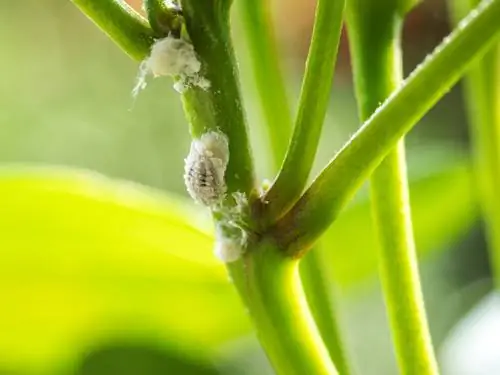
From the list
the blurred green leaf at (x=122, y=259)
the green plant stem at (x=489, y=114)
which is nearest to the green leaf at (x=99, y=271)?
the blurred green leaf at (x=122, y=259)

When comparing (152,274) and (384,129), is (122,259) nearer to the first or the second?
(152,274)

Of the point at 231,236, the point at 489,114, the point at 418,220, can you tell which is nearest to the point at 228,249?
the point at 231,236

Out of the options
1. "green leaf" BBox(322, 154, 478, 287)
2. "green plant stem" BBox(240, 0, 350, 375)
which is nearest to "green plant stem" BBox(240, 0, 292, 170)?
"green plant stem" BBox(240, 0, 350, 375)

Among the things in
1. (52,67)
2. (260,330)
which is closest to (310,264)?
(260,330)

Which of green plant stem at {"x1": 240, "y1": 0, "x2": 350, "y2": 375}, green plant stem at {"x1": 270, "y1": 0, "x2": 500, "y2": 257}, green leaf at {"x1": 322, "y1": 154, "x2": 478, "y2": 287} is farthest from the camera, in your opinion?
green leaf at {"x1": 322, "y1": 154, "x2": 478, "y2": 287}

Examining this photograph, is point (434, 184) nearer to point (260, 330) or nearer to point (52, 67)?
point (260, 330)

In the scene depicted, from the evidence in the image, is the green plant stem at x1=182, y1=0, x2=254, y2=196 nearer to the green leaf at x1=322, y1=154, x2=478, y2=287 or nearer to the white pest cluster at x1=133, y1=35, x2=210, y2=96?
the white pest cluster at x1=133, y1=35, x2=210, y2=96

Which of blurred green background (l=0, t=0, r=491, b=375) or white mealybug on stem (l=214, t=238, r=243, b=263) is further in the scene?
blurred green background (l=0, t=0, r=491, b=375)
